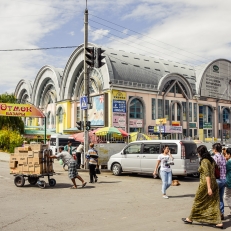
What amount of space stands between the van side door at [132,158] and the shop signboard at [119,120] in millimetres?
18034

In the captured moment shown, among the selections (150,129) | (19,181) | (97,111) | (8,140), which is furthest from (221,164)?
(150,129)

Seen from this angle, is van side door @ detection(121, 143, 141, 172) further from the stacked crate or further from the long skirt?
the long skirt

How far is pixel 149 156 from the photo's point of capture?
1650 cm

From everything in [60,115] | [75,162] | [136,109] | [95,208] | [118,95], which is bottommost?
[95,208]

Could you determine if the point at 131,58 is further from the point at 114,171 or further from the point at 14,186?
the point at 14,186

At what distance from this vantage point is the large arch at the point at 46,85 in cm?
4650

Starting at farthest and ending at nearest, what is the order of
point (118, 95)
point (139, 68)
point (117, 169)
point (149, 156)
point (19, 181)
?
1. point (139, 68)
2. point (118, 95)
3. point (117, 169)
4. point (149, 156)
5. point (19, 181)

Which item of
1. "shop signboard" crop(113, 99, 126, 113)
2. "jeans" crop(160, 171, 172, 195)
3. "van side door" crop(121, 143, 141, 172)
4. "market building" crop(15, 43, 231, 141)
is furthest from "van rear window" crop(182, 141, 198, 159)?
"shop signboard" crop(113, 99, 126, 113)

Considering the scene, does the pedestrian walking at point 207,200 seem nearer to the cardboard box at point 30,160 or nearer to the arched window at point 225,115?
the cardboard box at point 30,160

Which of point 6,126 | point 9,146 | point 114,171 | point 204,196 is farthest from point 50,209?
point 6,126

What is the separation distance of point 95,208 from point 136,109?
29.8 m

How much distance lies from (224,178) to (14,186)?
335 inches

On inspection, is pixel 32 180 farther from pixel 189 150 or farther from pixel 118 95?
pixel 118 95

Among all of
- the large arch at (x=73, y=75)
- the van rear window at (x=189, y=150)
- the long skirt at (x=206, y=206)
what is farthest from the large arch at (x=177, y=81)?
the long skirt at (x=206, y=206)
